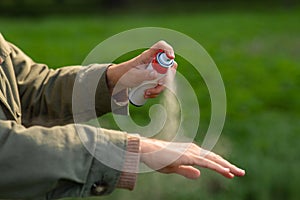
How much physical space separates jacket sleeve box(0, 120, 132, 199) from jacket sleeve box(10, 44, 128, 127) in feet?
1.54

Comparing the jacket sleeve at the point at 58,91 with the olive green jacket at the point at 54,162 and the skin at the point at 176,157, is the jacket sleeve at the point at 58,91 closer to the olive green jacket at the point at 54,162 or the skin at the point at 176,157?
the skin at the point at 176,157

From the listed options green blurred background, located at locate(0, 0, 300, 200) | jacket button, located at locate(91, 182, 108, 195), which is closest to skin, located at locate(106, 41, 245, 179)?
jacket button, located at locate(91, 182, 108, 195)

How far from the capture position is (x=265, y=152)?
6199 millimetres

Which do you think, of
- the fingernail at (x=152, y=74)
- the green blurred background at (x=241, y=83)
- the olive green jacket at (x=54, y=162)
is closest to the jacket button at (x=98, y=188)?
the olive green jacket at (x=54, y=162)

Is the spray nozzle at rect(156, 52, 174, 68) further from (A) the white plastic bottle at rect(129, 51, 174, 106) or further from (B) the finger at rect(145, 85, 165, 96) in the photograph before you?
(B) the finger at rect(145, 85, 165, 96)

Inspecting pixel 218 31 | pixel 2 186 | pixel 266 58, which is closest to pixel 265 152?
pixel 2 186

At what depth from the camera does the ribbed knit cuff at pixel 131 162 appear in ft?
6.79

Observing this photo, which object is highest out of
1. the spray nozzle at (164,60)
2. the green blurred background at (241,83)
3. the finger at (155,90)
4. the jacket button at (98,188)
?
the spray nozzle at (164,60)

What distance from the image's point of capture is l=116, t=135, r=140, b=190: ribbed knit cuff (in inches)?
81.4

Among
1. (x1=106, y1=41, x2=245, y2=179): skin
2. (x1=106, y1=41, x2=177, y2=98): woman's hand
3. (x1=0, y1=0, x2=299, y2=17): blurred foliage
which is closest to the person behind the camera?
(x1=106, y1=41, x2=245, y2=179): skin

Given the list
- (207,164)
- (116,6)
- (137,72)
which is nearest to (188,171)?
(207,164)

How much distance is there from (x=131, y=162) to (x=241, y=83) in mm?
7586

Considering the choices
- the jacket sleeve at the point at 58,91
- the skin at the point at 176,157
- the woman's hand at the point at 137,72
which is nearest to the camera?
the skin at the point at 176,157

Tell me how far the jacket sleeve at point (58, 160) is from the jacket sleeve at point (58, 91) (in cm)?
47
